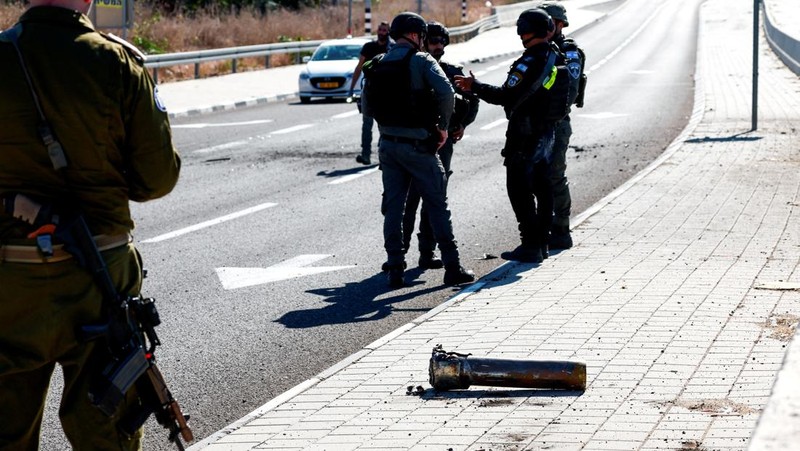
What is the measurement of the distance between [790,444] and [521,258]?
6561 millimetres

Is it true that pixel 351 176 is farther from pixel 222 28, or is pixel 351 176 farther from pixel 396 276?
pixel 222 28

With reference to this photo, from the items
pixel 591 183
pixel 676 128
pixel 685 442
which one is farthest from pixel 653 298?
pixel 676 128

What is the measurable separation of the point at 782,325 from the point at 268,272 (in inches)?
169

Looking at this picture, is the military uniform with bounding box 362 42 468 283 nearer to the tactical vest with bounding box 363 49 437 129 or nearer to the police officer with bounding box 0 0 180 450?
the tactical vest with bounding box 363 49 437 129

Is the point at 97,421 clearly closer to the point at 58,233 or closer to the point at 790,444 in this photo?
the point at 58,233

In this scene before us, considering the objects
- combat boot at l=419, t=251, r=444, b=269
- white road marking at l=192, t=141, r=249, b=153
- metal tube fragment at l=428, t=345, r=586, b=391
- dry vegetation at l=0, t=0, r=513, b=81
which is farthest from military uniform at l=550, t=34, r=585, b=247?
dry vegetation at l=0, t=0, r=513, b=81

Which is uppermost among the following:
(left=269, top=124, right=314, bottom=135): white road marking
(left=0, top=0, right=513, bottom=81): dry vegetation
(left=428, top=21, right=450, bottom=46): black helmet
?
(left=428, top=21, right=450, bottom=46): black helmet

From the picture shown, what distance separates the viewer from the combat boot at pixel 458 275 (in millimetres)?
9883

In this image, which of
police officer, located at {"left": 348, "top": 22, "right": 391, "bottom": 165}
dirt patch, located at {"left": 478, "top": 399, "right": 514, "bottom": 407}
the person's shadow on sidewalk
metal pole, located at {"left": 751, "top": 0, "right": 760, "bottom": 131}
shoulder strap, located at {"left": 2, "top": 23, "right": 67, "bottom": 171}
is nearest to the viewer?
shoulder strap, located at {"left": 2, "top": 23, "right": 67, "bottom": 171}

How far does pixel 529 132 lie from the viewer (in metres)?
10.2

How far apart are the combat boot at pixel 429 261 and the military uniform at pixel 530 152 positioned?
2.64 ft

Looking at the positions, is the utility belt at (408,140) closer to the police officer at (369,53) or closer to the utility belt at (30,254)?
the police officer at (369,53)

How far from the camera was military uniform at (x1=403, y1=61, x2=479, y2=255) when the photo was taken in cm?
1030

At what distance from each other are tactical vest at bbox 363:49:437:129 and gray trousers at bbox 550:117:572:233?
1.72 m
